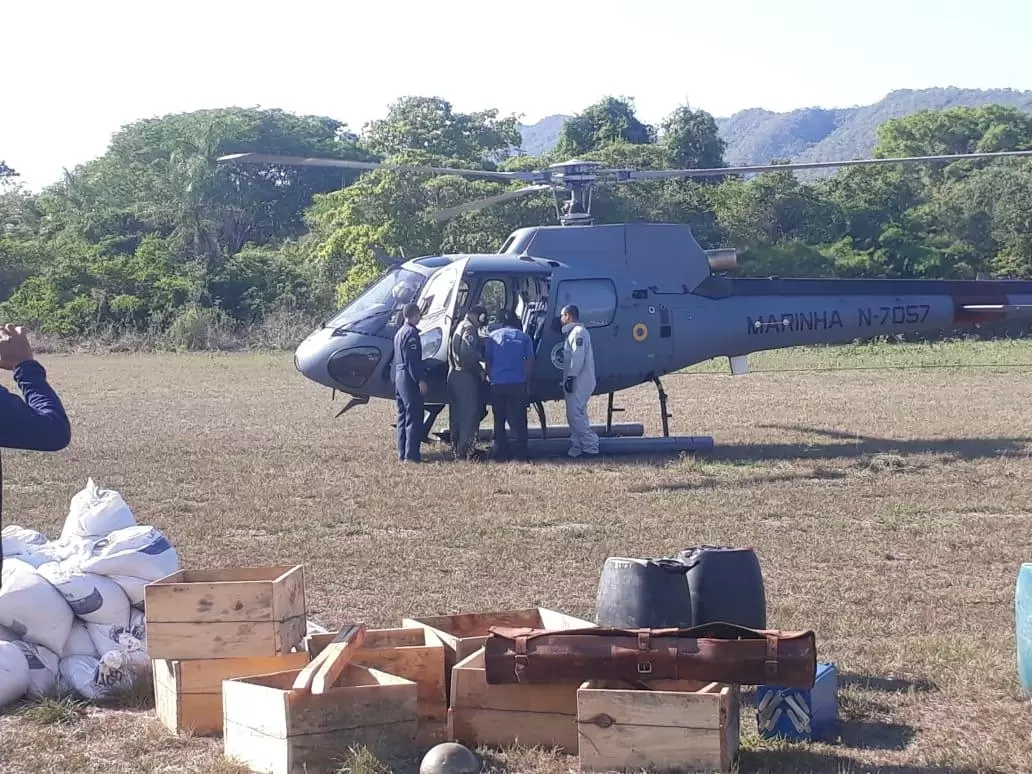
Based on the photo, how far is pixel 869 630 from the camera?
629 cm

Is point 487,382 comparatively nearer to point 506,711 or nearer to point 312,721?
point 506,711

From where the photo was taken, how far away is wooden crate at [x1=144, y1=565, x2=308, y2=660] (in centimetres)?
511

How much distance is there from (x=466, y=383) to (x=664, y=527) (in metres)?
3.81

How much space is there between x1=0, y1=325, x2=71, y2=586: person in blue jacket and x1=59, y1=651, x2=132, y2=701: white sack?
3.91ft

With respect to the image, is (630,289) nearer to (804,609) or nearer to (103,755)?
(804,609)

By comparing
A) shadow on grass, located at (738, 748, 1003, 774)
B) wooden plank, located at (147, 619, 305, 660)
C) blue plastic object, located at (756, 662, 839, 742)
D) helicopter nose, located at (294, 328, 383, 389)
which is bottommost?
shadow on grass, located at (738, 748, 1003, 774)

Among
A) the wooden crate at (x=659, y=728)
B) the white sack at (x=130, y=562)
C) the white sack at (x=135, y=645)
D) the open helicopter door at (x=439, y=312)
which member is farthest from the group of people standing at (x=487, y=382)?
the wooden crate at (x=659, y=728)

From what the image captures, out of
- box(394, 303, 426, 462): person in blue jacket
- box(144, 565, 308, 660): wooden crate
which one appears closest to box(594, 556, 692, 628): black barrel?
box(144, 565, 308, 660): wooden crate

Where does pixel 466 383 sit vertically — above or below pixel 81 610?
above

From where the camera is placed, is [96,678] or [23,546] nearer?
[96,678]

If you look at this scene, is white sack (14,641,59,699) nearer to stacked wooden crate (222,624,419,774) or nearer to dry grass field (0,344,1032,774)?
dry grass field (0,344,1032,774)

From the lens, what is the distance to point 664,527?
29.7 ft

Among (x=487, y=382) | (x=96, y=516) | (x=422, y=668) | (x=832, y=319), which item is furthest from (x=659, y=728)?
(x=832, y=319)

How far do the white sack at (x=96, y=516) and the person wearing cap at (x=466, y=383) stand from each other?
6.33 m
